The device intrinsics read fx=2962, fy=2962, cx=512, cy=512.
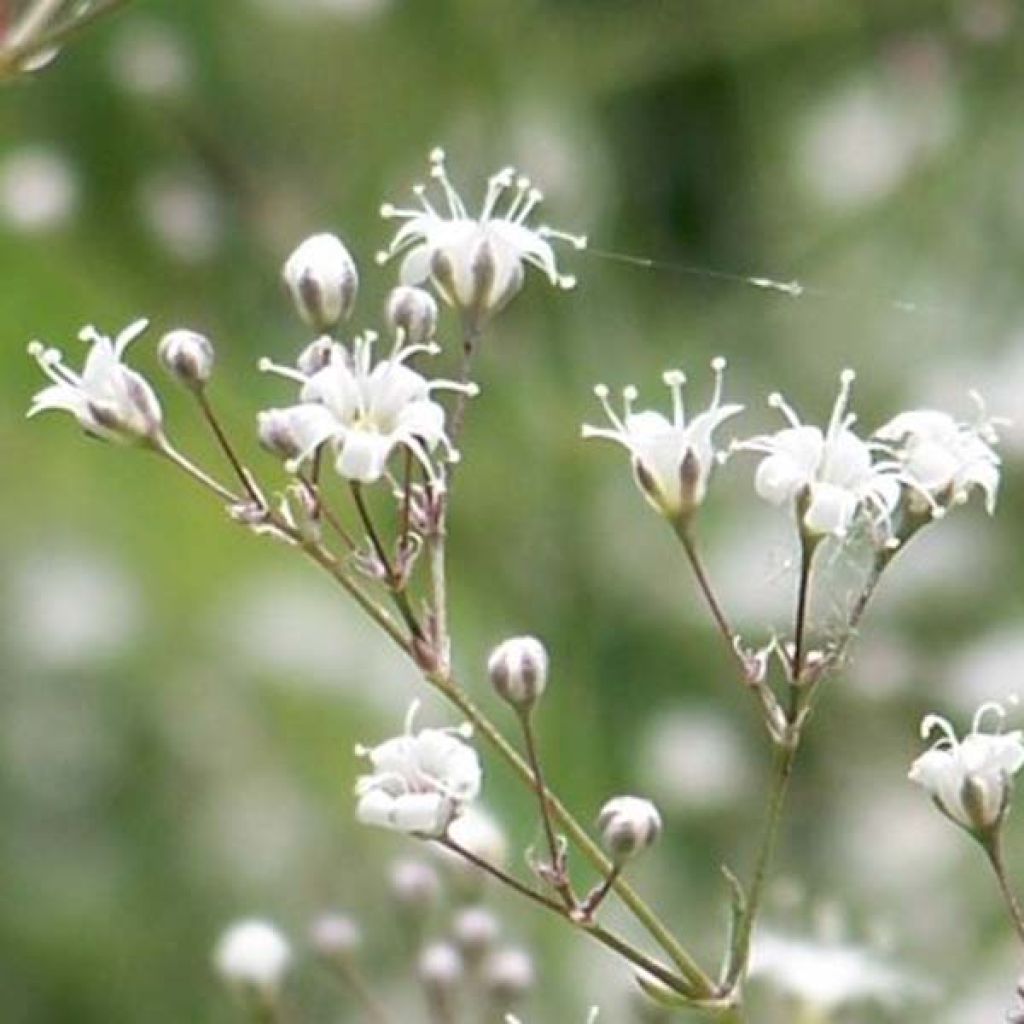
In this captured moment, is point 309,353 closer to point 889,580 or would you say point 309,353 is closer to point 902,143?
point 889,580

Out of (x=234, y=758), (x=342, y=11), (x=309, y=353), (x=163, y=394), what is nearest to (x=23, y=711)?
(x=234, y=758)

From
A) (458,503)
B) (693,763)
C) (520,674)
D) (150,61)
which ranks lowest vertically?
(520,674)

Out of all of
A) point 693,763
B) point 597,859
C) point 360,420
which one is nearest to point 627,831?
point 597,859

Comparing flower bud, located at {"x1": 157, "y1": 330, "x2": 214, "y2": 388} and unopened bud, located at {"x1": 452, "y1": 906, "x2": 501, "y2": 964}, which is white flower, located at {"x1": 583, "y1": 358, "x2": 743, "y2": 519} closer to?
flower bud, located at {"x1": 157, "y1": 330, "x2": 214, "y2": 388}

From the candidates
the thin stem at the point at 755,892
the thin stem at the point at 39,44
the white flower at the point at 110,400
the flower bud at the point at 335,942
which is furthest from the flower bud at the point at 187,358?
the flower bud at the point at 335,942

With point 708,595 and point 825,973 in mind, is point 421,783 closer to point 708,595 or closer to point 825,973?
point 708,595

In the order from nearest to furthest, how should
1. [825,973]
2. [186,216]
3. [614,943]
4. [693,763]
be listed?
[614,943]
[825,973]
[693,763]
[186,216]

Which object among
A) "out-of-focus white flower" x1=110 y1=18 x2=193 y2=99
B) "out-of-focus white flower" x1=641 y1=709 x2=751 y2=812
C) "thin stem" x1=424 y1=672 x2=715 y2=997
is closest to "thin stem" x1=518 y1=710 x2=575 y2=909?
"thin stem" x1=424 y1=672 x2=715 y2=997
